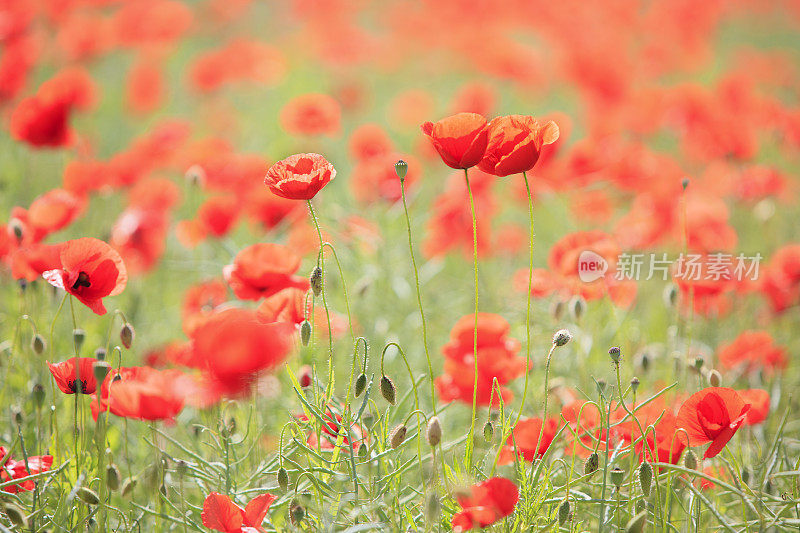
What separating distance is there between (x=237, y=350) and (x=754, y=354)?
5.26 ft

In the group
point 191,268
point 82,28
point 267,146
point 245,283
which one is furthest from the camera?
point 267,146

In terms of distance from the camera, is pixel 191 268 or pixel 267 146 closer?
pixel 191 268

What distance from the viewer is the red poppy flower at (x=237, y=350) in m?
1.17

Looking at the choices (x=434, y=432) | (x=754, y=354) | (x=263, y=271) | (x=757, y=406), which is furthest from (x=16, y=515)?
(x=754, y=354)

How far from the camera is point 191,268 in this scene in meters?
3.04

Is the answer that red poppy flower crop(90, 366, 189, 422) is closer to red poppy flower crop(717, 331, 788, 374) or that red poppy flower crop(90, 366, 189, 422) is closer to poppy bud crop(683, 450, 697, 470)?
poppy bud crop(683, 450, 697, 470)

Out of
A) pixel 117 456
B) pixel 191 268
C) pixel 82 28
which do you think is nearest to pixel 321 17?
pixel 82 28

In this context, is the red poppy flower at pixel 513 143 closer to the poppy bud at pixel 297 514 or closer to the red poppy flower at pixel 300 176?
the red poppy flower at pixel 300 176

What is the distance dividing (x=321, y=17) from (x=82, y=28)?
2596mm

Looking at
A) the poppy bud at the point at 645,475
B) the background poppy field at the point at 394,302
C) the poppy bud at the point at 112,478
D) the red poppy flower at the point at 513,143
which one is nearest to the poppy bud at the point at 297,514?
the background poppy field at the point at 394,302

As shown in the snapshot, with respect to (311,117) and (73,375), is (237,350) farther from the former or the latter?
(311,117)

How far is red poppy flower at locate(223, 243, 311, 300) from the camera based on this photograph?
1.62m

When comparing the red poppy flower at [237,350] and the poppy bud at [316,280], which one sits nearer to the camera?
the red poppy flower at [237,350]

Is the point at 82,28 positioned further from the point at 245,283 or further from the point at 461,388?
the point at 461,388
